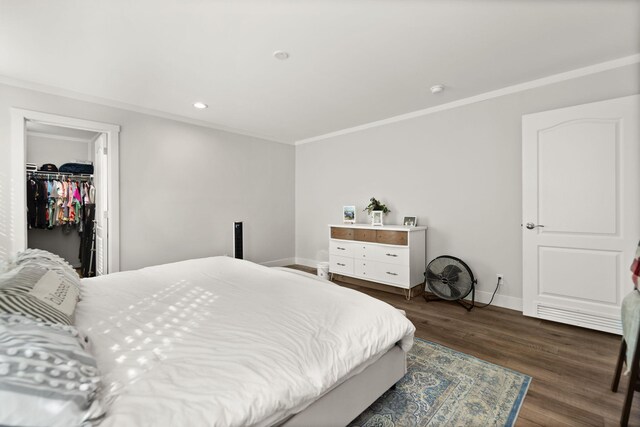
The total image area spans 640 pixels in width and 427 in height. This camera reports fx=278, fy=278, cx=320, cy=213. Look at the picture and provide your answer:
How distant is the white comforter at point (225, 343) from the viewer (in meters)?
0.88

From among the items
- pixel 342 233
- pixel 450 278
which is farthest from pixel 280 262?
pixel 450 278

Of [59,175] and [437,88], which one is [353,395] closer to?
[437,88]

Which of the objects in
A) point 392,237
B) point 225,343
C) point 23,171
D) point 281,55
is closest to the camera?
point 225,343

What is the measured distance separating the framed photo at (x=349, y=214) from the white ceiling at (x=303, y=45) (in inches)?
69.7

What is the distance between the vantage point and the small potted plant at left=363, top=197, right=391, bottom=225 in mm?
4043

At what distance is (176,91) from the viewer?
3145 millimetres

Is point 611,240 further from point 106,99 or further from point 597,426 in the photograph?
point 106,99

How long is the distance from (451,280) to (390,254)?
766 mm

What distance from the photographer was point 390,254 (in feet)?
11.9

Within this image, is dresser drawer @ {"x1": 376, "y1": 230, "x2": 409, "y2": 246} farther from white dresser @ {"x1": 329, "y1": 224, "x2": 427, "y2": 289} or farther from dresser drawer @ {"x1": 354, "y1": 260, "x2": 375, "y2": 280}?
dresser drawer @ {"x1": 354, "y1": 260, "x2": 375, "y2": 280}

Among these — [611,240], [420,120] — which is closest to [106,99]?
[420,120]

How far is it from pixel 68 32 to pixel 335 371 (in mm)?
2967

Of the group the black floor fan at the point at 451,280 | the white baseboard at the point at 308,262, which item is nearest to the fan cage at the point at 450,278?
the black floor fan at the point at 451,280

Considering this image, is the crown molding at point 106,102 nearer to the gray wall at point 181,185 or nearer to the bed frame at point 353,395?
the gray wall at point 181,185
